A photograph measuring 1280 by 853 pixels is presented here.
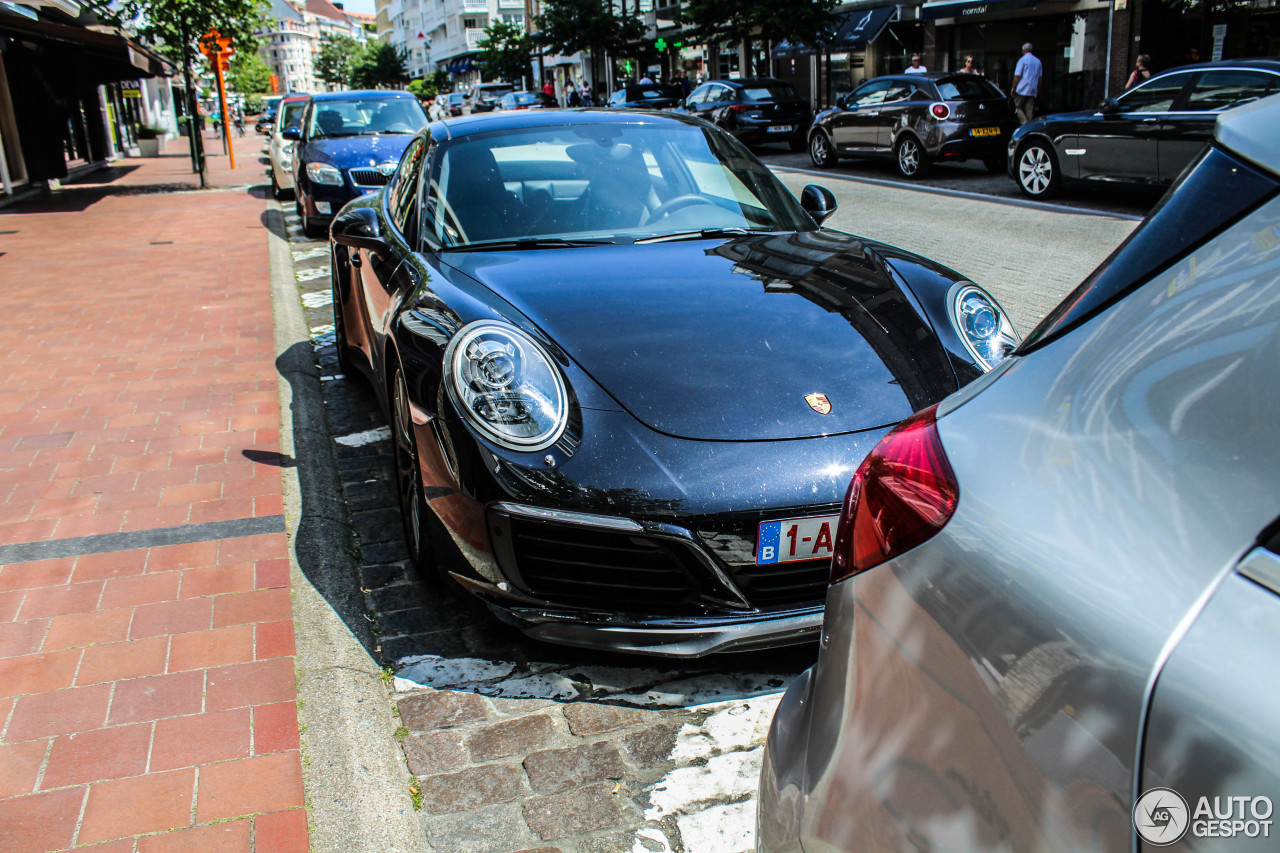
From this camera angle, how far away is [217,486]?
434 cm

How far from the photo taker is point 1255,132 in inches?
47.1

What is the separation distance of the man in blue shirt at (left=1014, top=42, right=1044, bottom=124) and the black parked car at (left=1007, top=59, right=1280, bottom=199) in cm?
589

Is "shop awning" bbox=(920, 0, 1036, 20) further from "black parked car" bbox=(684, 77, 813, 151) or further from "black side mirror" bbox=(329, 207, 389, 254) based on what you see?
"black side mirror" bbox=(329, 207, 389, 254)

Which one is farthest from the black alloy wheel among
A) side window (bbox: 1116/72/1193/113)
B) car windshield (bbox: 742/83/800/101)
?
car windshield (bbox: 742/83/800/101)

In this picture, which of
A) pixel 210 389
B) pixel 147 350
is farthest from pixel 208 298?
pixel 210 389

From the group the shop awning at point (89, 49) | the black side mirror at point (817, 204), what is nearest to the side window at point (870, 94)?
the shop awning at point (89, 49)

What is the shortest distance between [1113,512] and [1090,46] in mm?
26525

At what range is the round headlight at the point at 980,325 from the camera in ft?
10.2

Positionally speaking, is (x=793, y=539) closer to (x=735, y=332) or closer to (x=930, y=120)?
(x=735, y=332)

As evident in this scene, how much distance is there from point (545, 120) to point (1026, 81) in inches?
645

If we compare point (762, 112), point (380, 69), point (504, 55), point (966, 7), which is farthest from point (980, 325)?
point (380, 69)

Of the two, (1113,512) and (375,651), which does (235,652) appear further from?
(1113,512)

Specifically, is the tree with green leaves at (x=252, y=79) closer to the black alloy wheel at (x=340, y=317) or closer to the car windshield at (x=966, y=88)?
the car windshield at (x=966, y=88)

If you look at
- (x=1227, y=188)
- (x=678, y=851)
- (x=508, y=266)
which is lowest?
(x=678, y=851)
